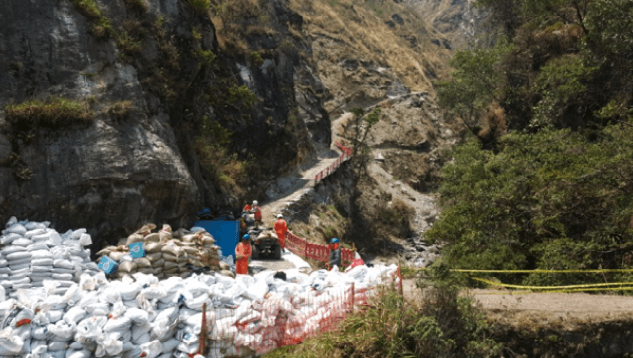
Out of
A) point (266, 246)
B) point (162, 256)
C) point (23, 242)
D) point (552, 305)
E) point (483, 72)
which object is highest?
point (483, 72)

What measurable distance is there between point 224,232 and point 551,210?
9155 mm

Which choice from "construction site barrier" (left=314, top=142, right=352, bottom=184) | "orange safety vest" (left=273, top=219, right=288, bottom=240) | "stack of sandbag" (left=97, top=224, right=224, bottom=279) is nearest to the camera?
"stack of sandbag" (left=97, top=224, right=224, bottom=279)

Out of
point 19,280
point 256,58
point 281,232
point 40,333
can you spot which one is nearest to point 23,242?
point 19,280

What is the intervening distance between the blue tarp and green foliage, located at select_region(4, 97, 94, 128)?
462 centimetres

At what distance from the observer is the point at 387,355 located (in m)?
5.59

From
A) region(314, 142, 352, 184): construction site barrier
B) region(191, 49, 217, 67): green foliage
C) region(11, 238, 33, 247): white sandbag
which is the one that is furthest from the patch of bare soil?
region(314, 142, 352, 184): construction site barrier

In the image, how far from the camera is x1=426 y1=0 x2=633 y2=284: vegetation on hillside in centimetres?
909

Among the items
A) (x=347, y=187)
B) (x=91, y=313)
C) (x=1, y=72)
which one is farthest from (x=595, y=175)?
(x=347, y=187)

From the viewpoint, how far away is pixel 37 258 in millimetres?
7773

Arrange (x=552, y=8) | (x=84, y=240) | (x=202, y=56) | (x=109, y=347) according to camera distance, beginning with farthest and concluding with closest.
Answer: (x=552, y=8)
(x=202, y=56)
(x=84, y=240)
(x=109, y=347)

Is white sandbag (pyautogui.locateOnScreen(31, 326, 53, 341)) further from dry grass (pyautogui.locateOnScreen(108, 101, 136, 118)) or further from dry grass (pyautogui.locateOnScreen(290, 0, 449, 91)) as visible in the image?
dry grass (pyautogui.locateOnScreen(290, 0, 449, 91))

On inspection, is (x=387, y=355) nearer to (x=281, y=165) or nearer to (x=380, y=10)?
(x=281, y=165)

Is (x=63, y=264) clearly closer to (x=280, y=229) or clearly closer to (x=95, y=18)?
(x=95, y=18)

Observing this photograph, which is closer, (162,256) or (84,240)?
(84,240)
